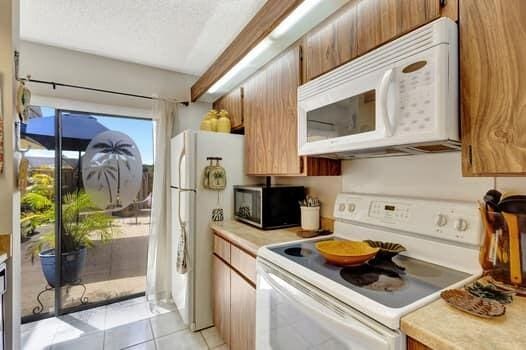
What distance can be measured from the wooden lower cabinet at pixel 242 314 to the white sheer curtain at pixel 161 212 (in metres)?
1.21

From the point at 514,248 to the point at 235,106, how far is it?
7.02ft

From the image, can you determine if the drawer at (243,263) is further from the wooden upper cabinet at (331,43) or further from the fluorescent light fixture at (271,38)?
the fluorescent light fixture at (271,38)

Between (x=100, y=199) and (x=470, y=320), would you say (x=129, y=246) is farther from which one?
(x=470, y=320)

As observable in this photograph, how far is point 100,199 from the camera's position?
261 centimetres

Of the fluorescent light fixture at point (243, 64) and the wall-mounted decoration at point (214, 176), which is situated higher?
the fluorescent light fixture at point (243, 64)

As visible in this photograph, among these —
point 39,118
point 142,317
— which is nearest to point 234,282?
point 142,317

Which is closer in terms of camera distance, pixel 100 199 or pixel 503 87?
pixel 503 87

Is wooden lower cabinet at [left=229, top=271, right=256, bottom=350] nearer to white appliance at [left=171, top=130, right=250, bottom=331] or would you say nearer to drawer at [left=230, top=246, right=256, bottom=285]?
drawer at [left=230, top=246, right=256, bottom=285]

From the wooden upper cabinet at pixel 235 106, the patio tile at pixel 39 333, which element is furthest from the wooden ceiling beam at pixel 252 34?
the patio tile at pixel 39 333

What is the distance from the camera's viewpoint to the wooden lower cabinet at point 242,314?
1.55 meters

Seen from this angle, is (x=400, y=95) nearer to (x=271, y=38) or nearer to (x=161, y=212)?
(x=271, y=38)

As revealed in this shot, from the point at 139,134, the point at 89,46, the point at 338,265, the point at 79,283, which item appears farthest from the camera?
the point at 139,134

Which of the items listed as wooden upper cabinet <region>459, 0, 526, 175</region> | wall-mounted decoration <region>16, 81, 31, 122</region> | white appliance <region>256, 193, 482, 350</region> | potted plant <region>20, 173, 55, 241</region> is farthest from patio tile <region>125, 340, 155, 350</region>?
wooden upper cabinet <region>459, 0, 526, 175</region>

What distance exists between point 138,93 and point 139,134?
416 mm
